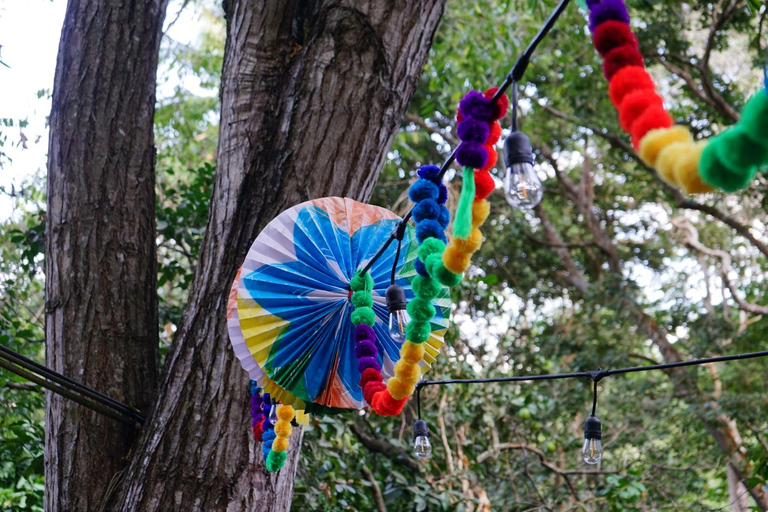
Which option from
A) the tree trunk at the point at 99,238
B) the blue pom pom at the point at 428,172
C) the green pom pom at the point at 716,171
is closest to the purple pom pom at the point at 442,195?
the blue pom pom at the point at 428,172

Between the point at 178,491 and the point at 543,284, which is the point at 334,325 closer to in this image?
the point at 178,491

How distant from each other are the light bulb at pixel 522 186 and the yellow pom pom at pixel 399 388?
38cm

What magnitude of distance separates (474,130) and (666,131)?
0.91ft

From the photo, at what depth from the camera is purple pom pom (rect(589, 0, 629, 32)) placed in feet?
2.24

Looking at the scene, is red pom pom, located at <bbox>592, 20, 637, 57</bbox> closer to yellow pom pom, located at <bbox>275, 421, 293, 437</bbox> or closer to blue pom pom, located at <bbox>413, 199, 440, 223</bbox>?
blue pom pom, located at <bbox>413, 199, 440, 223</bbox>

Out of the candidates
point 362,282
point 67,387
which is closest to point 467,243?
point 362,282

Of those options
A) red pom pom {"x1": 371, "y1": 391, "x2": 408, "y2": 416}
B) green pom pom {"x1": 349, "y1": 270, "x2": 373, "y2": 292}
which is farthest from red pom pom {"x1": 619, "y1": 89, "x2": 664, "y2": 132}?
green pom pom {"x1": 349, "y1": 270, "x2": 373, "y2": 292}

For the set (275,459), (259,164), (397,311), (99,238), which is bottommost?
(275,459)

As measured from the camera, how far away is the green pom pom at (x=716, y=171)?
1.86ft

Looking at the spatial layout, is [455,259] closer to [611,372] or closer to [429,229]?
[429,229]

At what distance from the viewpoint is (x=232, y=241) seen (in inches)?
64.2

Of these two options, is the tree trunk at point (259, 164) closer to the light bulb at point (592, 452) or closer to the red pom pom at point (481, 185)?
the light bulb at point (592, 452)

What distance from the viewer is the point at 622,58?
0.67m

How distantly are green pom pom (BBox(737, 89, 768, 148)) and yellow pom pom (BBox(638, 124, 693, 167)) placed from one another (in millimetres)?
57
